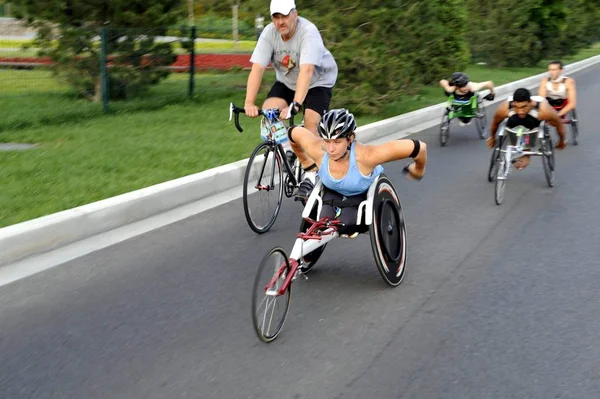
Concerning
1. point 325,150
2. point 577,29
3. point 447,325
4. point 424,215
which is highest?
point 325,150

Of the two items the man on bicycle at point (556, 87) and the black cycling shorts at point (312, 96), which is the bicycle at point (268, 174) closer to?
the black cycling shorts at point (312, 96)

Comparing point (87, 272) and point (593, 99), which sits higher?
point (87, 272)

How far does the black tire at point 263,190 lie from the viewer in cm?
813

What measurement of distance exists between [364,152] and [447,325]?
1352 millimetres

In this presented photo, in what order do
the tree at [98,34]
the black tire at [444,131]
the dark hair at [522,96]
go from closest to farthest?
the dark hair at [522,96] < the black tire at [444,131] < the tree at [98,34]

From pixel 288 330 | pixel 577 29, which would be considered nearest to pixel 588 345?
pixel 288 330

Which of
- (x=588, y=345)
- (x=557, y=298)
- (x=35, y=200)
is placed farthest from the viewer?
(x=35, y=200)

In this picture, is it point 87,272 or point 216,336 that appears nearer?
point 216,336

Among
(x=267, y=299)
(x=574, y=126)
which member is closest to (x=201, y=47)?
(x=574, y=126)

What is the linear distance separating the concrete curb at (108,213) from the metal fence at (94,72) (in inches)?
211

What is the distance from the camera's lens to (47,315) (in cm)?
586

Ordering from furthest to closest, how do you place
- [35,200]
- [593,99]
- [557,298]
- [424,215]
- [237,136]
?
[593,99] < [237,136] < [424,215] < [35,200] < [557,298]

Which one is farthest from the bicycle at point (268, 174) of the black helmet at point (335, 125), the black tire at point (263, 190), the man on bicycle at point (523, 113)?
the man on bicycle at point (523, 113)

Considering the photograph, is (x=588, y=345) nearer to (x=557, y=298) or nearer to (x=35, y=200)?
(x=557, y=298)
